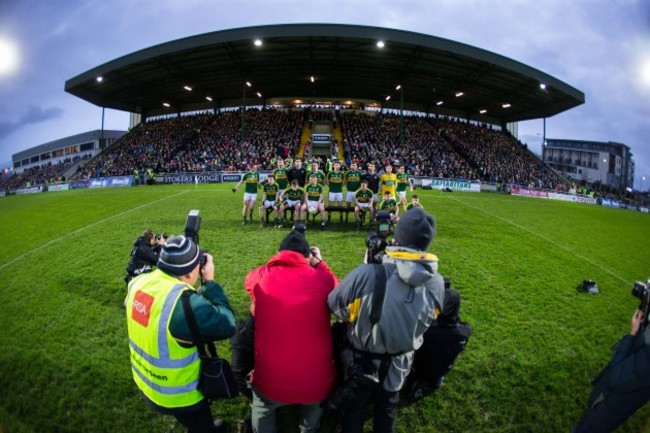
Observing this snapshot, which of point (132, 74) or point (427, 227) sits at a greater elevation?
point (132, 74)

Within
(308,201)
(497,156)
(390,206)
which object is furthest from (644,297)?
(497,156)

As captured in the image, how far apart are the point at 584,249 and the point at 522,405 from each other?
939cm

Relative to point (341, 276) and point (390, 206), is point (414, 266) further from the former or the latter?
point (390, 206)

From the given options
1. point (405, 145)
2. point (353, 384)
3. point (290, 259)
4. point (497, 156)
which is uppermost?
point (405, 145)

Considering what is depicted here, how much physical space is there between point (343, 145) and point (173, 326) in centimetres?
3400

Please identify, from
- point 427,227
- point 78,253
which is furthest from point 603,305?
point 78,253

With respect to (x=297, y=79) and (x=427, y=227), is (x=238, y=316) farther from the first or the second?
(x=297, y=79)

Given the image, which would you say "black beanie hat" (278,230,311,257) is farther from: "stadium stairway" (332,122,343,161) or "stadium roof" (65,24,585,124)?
"stadium stairway" (332,122,343,161)

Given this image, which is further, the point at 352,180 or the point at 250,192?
the point at 352,180

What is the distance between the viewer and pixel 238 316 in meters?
5.96

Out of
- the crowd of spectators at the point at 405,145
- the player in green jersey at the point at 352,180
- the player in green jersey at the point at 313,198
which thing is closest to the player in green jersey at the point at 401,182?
the player in green jersey at the point at 352,180

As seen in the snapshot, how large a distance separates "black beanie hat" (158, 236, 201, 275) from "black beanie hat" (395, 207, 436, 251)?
1.58m

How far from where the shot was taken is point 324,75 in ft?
114

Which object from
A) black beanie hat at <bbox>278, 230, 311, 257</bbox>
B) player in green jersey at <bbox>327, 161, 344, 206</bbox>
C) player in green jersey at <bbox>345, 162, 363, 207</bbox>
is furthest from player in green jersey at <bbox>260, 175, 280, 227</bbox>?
black beanie hat at <bbox>278, 230, 311, 257</bbox>
